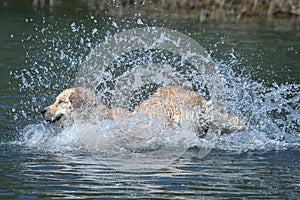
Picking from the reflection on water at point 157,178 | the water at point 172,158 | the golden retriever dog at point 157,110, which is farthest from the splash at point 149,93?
the reflection on water at point 157,178

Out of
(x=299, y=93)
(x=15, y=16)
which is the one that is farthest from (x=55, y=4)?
(x=299, y=93)

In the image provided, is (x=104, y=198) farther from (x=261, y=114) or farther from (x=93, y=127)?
(x=261, y=114)

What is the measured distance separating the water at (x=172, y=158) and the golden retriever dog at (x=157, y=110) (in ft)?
0.73

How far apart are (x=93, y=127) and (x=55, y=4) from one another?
15.2m

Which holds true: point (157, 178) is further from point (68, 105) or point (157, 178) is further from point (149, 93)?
point (149, 93)

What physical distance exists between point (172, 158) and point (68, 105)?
1.72 metres

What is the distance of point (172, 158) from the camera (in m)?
8.47

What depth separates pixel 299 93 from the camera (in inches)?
480

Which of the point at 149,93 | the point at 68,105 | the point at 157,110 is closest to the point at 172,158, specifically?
the point at 157,110

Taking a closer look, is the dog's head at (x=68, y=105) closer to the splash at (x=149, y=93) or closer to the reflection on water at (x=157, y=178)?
the splash at (x=149, y=93)

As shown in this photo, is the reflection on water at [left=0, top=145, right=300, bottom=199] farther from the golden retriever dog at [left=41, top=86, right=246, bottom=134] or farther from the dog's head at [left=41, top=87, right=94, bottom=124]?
the dog's head at [left=41, top=87, right=94, bottom=124]

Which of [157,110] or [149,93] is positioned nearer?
[157,110]

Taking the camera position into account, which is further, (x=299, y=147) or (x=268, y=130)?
(x=268, y=130)

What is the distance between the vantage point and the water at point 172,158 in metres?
7.21
